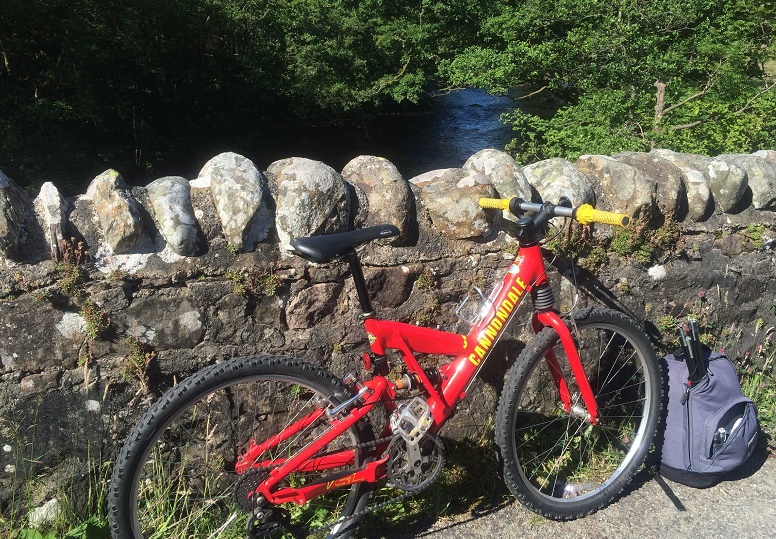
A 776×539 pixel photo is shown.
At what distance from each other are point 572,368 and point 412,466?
2.52ft

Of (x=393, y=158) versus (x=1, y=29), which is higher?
(x=1, y=29)

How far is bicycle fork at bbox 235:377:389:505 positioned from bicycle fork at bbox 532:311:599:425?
678 millimetres

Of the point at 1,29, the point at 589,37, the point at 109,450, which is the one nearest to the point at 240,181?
the point at 109,450

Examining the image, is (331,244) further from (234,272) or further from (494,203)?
(494,203)

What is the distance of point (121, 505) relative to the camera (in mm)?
2049

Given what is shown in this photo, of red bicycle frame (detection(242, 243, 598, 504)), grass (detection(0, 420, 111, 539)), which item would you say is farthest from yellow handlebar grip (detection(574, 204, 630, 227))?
grass (detection(0, 420, 111, 539))

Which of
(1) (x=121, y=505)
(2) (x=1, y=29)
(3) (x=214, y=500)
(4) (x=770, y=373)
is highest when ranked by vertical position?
(2) (x=1, y=29)

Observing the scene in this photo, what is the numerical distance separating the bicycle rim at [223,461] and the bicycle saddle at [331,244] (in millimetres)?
440

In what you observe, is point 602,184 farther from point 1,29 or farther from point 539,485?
point 1,29

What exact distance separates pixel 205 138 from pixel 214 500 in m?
8.38

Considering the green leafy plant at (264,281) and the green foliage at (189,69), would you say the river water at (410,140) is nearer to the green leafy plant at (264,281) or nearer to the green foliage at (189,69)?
the green foliage at (189,69)

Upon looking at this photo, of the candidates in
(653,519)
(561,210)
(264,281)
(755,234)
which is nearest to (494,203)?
(561,210)

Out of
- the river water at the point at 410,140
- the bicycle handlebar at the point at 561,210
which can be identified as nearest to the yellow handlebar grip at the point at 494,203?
the bicycle handlebar at the point at 561,210

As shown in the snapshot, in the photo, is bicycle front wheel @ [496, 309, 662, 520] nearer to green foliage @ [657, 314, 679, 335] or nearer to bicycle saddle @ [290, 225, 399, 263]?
green foliage @ [657, 314, 679, 335]
